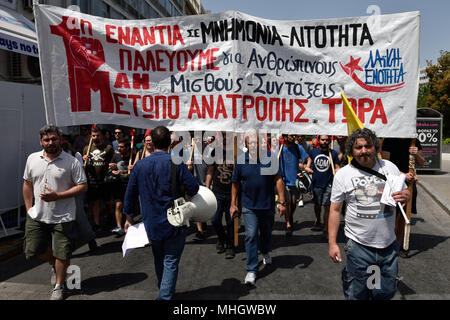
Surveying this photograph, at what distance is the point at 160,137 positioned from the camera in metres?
3.41

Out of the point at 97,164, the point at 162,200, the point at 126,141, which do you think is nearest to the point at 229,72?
the point at 162,200

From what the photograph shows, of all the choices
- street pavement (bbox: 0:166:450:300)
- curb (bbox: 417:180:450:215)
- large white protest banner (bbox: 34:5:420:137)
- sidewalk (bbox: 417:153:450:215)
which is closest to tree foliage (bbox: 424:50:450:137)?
sidewalk (bbox: 417:153:450:215)

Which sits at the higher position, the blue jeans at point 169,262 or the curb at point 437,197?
the blue jeans at point 169,262

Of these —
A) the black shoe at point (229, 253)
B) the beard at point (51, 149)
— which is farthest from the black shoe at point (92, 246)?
the beard at point (51, 149)

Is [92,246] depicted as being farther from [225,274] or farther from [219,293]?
[219,293]

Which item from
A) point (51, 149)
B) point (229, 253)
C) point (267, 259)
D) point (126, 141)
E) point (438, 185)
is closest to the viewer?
point (51, 149)

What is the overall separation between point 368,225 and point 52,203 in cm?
314

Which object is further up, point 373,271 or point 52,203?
point 52,203

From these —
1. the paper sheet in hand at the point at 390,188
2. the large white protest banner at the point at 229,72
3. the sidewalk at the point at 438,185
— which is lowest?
the sidewalk at the point at 438,185

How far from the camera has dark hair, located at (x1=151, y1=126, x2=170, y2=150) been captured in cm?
341

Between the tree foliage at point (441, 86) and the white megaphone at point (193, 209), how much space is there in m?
31.9

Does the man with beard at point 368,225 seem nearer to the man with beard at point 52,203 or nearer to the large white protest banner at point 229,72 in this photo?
the large white protest banner at point 229,72

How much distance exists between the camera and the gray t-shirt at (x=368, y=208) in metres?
2.84
